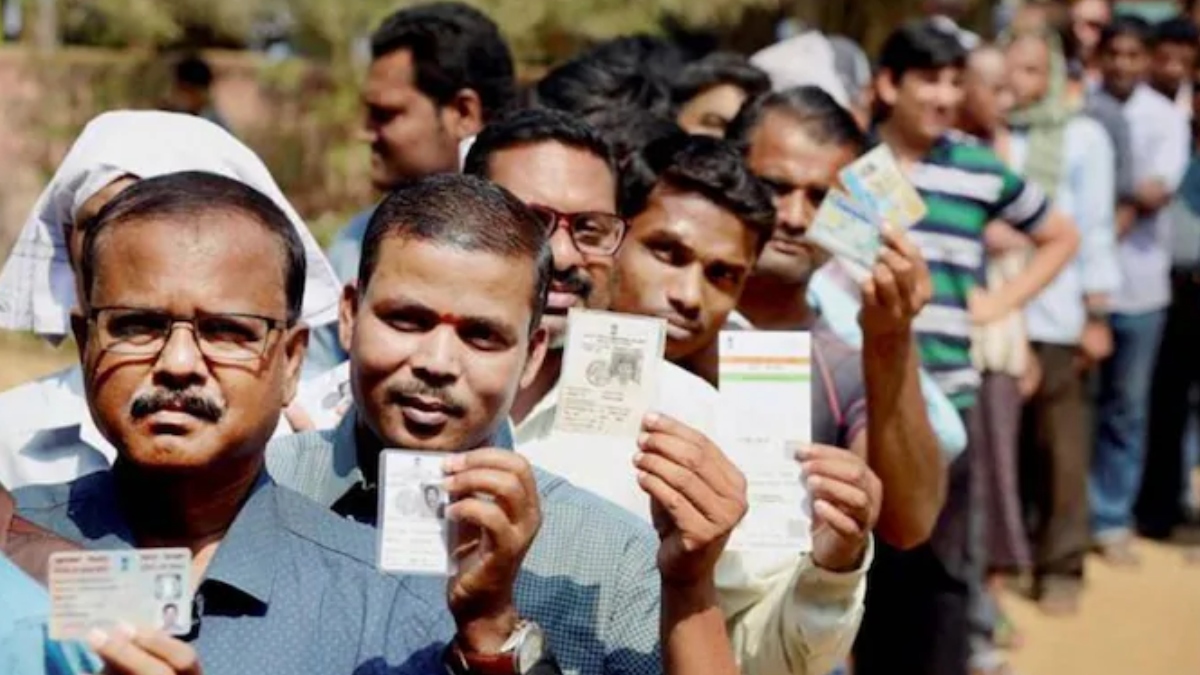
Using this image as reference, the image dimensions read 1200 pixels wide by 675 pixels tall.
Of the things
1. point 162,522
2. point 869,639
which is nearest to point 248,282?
point 162,522

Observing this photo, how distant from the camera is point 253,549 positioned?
2.80 m

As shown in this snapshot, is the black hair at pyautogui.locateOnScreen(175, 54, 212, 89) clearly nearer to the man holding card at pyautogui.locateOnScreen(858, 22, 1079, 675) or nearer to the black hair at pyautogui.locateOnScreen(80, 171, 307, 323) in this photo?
the man holding card at pyautogui.locateOnScreen(858, 22, 1079, 675)

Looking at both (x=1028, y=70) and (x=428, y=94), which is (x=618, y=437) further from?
(x=1028, y=70)

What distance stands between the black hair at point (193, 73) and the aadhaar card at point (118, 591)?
8043mm

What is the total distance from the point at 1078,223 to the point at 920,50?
262 cm

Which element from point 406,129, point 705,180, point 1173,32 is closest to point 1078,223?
point 1173,32

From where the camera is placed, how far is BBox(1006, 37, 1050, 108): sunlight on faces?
Answer: 9312 millimetres

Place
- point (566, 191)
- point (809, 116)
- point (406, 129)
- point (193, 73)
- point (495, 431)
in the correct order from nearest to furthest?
point (495, 431) → point (566, 191) → point (809, 116) → point (406, 129) → point (193, 73)

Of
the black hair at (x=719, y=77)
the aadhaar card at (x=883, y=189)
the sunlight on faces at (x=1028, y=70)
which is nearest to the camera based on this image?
the aadhaar card at (x=883, y=189)

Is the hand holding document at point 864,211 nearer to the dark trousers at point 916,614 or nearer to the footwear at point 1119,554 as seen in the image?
the dark trousers at point 916,614

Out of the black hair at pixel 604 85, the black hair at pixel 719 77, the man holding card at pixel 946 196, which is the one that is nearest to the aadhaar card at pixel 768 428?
the black hair at pixel 604 85

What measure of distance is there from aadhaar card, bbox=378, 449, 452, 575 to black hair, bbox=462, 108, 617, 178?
146 cm

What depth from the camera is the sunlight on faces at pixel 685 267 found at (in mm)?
4199

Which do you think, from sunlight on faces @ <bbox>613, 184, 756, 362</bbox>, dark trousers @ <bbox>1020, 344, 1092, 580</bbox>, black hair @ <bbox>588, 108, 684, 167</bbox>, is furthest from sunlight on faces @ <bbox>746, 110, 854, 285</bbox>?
dark trousers @ <bbox>1020, 344, 1092, 580</bbox>
